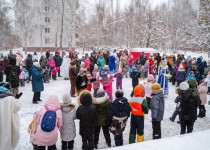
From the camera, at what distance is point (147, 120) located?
26.2ft

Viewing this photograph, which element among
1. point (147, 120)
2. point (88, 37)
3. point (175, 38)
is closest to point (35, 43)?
point (88, 37)

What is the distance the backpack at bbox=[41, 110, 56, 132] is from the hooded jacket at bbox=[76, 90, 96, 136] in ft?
2.40

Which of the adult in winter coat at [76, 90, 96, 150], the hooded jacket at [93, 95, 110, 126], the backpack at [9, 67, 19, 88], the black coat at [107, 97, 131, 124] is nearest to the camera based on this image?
the adult in winter coat at [76, 90, 96, 150]

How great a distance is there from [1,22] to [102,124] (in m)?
28.2

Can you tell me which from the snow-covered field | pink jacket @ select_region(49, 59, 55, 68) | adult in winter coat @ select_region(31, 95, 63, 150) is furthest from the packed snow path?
pink jacket @ select_region(49, 59, 55, 68)

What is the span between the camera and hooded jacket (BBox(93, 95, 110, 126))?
543 cm

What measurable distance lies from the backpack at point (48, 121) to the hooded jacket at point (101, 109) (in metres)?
1.23

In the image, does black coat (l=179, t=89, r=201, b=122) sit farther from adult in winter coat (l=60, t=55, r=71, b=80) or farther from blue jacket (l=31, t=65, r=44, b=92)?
adult in winter coat (l=60, t=55, r=71, b=80)

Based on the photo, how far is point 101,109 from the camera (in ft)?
18.0

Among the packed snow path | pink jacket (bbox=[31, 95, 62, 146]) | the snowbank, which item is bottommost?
the packed snow path

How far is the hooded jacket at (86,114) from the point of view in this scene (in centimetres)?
504

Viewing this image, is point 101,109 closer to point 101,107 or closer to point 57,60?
point 101,107

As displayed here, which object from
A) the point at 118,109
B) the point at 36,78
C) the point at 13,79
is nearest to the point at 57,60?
the point at 13,79

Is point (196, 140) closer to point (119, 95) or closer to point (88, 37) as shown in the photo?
point (119, 95)
